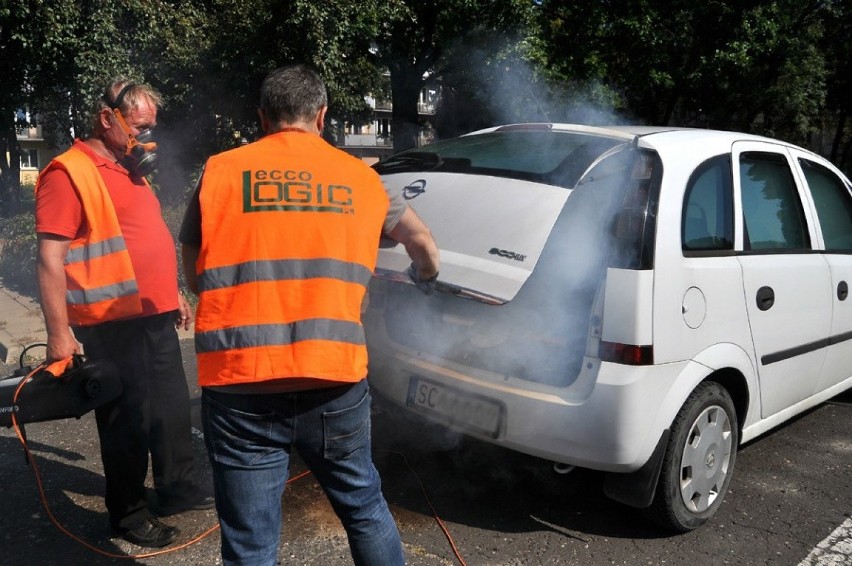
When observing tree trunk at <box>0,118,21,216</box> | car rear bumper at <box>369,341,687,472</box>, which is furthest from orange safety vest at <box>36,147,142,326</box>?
tree trunk at <box>0,118,21,216</box>

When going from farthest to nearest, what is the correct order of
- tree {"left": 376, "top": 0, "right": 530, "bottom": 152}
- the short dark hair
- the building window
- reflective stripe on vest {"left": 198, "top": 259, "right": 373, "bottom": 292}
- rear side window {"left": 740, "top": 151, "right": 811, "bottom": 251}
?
1. the building window
2. tree {"left": 376, "top": 0, "right": 530, "bottom": 152}
3. rear side window {"left": 740, "top": 151, "right": 811, "bottom": 251}
4. the short dark hair
5. reflective stripe on vest {"left": 198, "top": 259, "right": 373, "bottom": 292}

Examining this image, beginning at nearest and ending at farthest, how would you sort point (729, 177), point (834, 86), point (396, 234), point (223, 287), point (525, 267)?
point (223, 287) → point (396, 234) → point (525, 267) → point (729, 177) → point (834, 86)

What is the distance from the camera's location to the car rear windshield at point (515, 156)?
10.1ft

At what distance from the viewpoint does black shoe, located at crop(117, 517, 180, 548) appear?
292cm

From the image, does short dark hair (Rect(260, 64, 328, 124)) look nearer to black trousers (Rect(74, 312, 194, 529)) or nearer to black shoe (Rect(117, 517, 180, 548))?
black trousers (Rect(74, 312, 194, 529))

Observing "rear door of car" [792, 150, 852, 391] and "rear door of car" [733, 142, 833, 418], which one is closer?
"rear door of car" [733, 142, 833, 418]

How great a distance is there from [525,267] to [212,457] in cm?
143

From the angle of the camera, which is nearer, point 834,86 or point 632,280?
point 632,280

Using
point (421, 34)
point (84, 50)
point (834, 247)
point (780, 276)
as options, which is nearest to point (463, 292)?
point (780, 276)

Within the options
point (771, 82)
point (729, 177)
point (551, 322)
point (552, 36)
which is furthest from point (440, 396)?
point (771, 82)

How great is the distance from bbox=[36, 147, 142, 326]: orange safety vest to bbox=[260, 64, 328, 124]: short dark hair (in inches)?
42.7

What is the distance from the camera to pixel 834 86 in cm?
2677

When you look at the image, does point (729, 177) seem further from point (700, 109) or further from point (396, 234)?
point (700, 109)

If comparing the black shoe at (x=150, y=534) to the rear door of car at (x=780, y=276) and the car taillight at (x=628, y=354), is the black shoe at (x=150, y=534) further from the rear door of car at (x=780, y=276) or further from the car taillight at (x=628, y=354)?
the rear door of car at (x=780, y=276)
